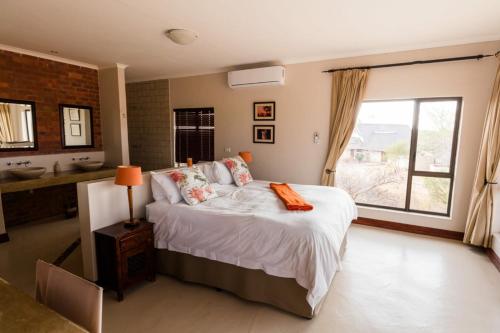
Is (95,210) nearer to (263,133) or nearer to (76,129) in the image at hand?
(76,129)

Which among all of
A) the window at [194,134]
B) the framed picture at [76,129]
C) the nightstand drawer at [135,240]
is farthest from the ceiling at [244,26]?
the nightstand drawer at [135,240]

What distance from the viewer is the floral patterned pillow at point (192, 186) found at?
2813 millimetres

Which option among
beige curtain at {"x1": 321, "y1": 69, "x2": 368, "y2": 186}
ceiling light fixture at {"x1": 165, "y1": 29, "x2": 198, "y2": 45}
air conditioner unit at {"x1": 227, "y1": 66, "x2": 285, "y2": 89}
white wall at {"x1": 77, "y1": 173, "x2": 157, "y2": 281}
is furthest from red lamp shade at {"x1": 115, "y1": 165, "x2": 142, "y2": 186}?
beige curtain at {"x1": 321, "y1": 69, "x2": 368, "y2": 186}

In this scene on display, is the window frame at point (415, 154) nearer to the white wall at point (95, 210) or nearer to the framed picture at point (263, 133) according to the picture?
the framed picture at point (263, 133)

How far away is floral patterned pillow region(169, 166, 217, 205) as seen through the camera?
9.23 feet

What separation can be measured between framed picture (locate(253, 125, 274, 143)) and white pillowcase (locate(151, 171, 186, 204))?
2.28m

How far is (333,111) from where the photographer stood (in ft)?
13.7

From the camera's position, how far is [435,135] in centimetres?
381

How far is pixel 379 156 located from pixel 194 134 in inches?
140

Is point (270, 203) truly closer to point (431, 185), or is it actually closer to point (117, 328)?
point (117, 328)

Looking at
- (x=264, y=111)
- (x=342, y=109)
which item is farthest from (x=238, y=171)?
(x=342, y=109)

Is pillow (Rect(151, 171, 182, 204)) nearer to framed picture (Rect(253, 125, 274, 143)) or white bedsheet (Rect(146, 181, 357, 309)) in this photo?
white bedsheet (Rect(146, 181, 357, 309))

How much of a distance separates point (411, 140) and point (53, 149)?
5633 mm

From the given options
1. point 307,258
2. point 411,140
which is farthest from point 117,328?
point 411,140
